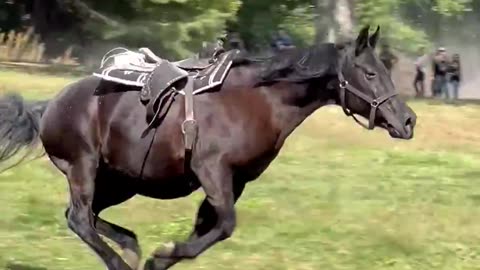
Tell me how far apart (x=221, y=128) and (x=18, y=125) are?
6.83 ft

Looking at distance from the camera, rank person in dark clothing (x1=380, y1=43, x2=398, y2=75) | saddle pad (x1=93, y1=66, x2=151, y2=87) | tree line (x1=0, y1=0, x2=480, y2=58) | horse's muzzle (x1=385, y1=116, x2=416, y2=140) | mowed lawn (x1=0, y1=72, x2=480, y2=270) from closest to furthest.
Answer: horse's muzzle (x1=385, y1=116, x2=416, y2=140) → saddle pad (x1=93, y1=66, x2=151, y2=87) → person in dark clothing (x1=380, y1=43, x2=398, y2=75) → mowed lawn (x1=0, y1=72, x2=480, y2=270) → tree line (x1=0, y1=0, x2=480, y2=58)

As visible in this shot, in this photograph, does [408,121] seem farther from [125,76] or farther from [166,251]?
[125,76]

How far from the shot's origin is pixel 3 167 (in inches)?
367

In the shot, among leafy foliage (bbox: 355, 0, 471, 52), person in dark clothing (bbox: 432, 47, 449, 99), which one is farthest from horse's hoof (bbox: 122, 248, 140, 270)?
person in dark clothing (bbox: 432, 47, 449, 99)

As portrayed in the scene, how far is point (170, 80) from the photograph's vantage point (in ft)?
23.6

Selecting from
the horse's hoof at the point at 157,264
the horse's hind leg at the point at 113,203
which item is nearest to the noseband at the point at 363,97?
the horse's hoof at the point at 157,264

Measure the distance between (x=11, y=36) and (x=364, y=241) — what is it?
24808 mm

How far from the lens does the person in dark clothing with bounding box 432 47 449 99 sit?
97.7 ft

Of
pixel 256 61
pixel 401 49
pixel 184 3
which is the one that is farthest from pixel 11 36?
pixel 256 61

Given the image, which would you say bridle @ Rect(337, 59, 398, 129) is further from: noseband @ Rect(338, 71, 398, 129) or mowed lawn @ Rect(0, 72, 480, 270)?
mowed lawn @ Rect(0, 72, 480, 270)

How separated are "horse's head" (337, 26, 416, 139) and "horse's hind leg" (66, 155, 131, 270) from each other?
1.88m

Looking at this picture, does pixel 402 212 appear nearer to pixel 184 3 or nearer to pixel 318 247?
pixel 318 247

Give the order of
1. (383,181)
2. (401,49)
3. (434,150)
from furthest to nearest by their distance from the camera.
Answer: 1. (401,49)
2. (434,150)
3. (383,181)

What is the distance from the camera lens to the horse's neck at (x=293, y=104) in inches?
277
